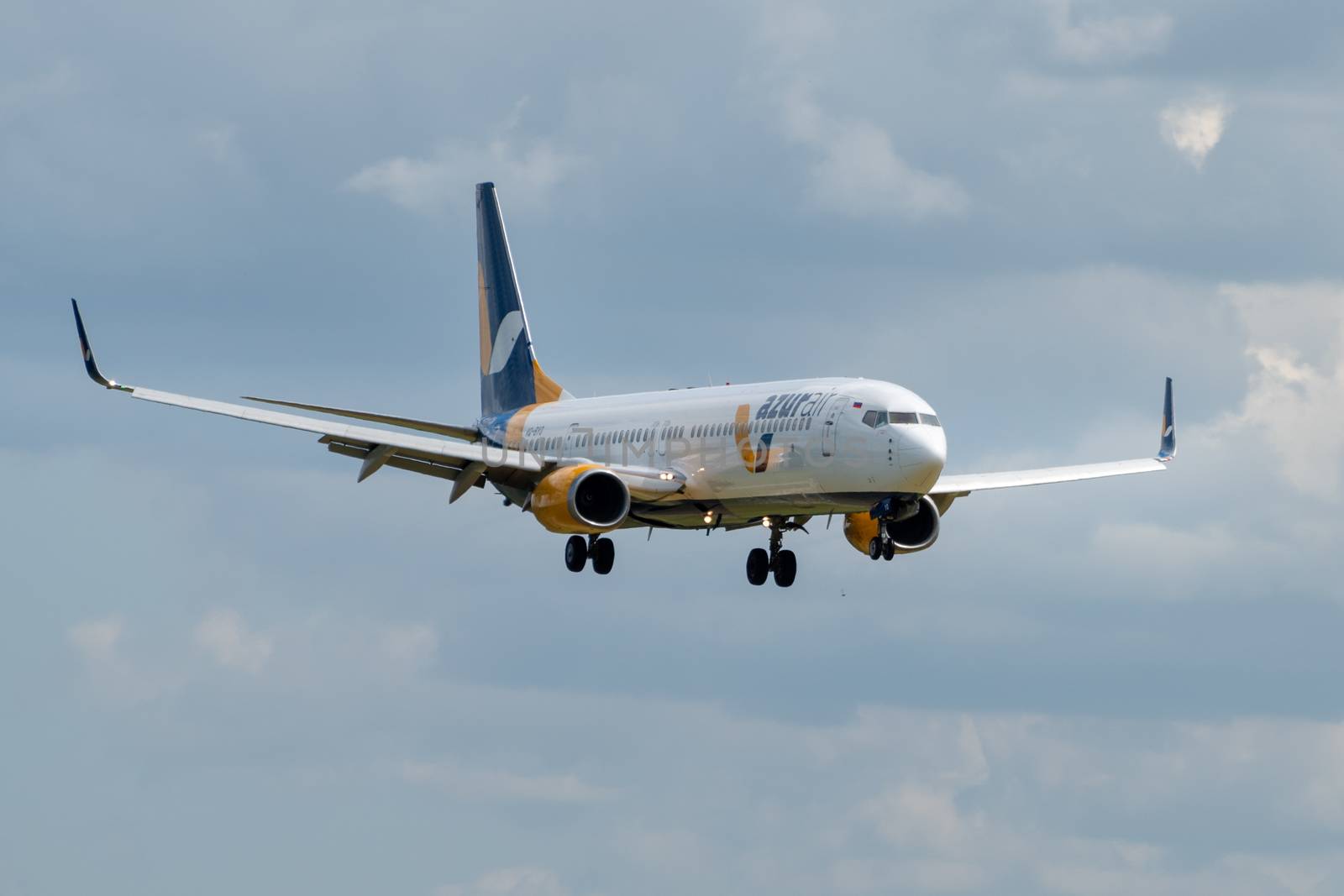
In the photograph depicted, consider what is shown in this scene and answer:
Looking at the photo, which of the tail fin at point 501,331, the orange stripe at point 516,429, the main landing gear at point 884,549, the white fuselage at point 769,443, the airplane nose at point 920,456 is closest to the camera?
the airplane nose at point 920,456

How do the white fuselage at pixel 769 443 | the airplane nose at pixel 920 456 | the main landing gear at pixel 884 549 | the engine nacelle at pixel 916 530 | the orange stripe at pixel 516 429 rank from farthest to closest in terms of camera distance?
1. the orange stripe at pixel 516 429
2. the engine nacelle at pixel 916 530
3. the main landing gear at pixel 884 549
4. the white fuselage at pixel 769 443
5. the airplane nose at pixel 920 456

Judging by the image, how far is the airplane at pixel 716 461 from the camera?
72125 millimetres

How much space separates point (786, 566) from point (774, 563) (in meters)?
0.43

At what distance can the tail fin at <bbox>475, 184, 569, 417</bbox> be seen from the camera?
95.4 meters

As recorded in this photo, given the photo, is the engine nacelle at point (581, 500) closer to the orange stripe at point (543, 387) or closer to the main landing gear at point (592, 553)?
the main landing gear at point (592, 553)

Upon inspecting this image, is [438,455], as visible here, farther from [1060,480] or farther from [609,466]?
[1060,480]

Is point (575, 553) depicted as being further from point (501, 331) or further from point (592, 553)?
point (501, 331)

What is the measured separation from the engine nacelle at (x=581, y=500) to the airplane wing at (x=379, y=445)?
5.70 ft

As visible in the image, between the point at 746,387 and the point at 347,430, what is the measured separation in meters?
12.6

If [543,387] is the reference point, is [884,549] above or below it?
below

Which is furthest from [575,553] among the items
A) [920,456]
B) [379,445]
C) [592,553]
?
[920,456]

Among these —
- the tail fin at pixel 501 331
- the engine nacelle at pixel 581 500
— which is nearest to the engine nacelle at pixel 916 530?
the engine nacelle at pixel 581 500

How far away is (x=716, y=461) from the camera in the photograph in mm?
77562

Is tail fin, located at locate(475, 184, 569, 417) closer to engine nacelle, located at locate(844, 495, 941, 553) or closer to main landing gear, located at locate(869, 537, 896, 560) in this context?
engine nacelle, located at locate(844, 495, 941, 553)
